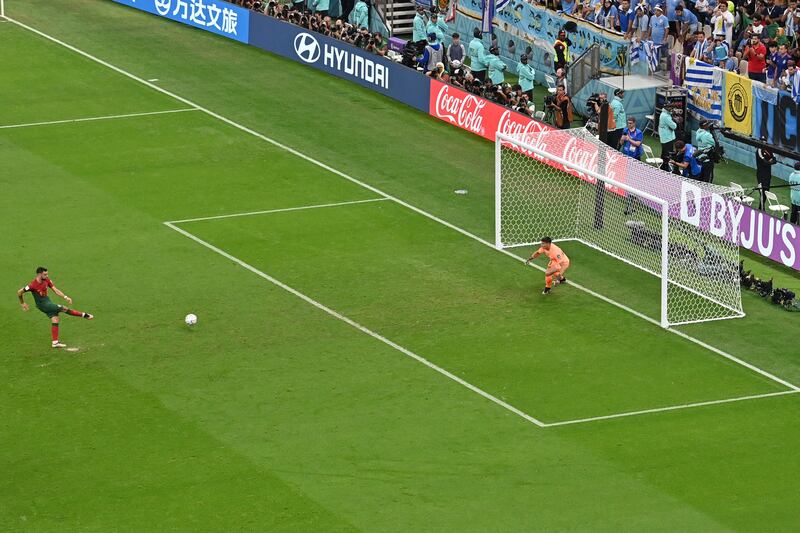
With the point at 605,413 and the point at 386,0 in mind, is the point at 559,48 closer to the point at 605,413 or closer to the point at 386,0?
the point at 386,0

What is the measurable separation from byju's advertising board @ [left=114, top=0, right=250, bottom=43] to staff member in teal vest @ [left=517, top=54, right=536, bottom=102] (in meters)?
12.2

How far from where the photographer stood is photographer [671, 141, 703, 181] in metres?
42.8

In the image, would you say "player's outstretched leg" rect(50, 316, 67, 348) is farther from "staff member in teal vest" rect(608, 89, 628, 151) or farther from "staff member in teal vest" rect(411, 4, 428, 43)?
"staff member in teal vest" rect(411, 4, 428, 43)

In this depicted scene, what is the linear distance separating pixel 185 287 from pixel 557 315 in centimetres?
844

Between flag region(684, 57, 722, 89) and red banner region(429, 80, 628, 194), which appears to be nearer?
red banner region(429, 80, 628, 194)

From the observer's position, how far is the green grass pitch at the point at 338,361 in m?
28.9

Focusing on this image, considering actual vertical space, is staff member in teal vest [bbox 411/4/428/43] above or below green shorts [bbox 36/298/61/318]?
above

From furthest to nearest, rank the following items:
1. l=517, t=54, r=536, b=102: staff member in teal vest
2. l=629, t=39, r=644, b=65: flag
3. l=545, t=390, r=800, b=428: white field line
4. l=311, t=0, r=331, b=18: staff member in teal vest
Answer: l=311, t=0, r=331, b=18: staff member in teal vest < l=629, t=39, r=644, b=65: flag < l=517, t=54, r=536, b=102: staff member in teal vest < l=545, t=390, r=800, b=428: white field line

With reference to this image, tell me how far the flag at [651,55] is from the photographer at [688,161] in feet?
29.3

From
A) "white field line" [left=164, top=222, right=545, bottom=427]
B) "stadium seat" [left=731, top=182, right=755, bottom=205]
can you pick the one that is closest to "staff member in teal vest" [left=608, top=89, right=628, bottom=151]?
"stadium seat" [left=731, top=182, right=755, bottom=205]

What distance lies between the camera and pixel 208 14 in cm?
6103

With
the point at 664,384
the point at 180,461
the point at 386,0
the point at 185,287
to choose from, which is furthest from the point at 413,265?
the point at 386,0

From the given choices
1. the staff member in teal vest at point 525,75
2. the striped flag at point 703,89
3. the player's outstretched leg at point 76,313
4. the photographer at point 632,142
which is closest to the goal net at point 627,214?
the photographer at point 632,142

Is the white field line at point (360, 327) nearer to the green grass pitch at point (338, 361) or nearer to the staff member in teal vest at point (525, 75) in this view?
the green grass pitch at point (338, 361)
